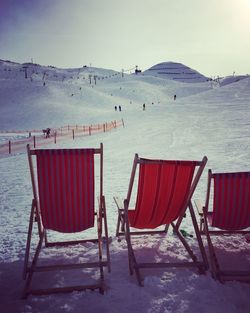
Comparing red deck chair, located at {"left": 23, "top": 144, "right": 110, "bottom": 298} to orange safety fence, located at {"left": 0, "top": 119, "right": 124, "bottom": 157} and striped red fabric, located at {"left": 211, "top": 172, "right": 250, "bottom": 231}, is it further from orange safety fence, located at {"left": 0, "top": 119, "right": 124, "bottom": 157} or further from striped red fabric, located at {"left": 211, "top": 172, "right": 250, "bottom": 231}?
orange safety fence, located at {"left": 0, "top": 119, "right": 124, "bottom": 157}

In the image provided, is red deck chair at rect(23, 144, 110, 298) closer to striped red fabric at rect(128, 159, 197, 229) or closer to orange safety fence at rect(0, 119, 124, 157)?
striped red fabric at rect(128, 159, 197, 229)

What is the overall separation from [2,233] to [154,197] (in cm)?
235

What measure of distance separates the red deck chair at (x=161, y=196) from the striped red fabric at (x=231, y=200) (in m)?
0.24

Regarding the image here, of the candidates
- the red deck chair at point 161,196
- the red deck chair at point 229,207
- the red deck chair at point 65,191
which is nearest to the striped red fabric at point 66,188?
A: the red deck chair at point 65,191

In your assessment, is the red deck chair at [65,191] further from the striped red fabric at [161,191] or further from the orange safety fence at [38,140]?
the orange safety fence at [38,140]

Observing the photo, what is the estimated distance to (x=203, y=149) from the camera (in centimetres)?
1216

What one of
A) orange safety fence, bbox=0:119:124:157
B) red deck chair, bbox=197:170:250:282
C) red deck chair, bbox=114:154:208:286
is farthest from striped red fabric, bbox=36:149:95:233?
orange safety fence, bbox=0:119:124:157

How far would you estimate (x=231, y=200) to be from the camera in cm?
333

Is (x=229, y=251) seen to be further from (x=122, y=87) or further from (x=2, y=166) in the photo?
(x=122, y=87)

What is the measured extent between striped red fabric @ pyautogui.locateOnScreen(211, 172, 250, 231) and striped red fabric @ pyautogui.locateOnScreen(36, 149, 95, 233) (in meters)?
1.32

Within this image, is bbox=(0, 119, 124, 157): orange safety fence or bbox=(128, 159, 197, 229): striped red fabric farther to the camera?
bbox=(0, 119, 124, 157): orange safety fence

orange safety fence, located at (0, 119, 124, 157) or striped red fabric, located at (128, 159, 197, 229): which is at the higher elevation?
striped red fabric, located at (128, 159, 197, 229)

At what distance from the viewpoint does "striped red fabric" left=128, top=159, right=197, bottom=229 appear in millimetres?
3277

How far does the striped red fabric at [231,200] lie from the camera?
10.7 feet
